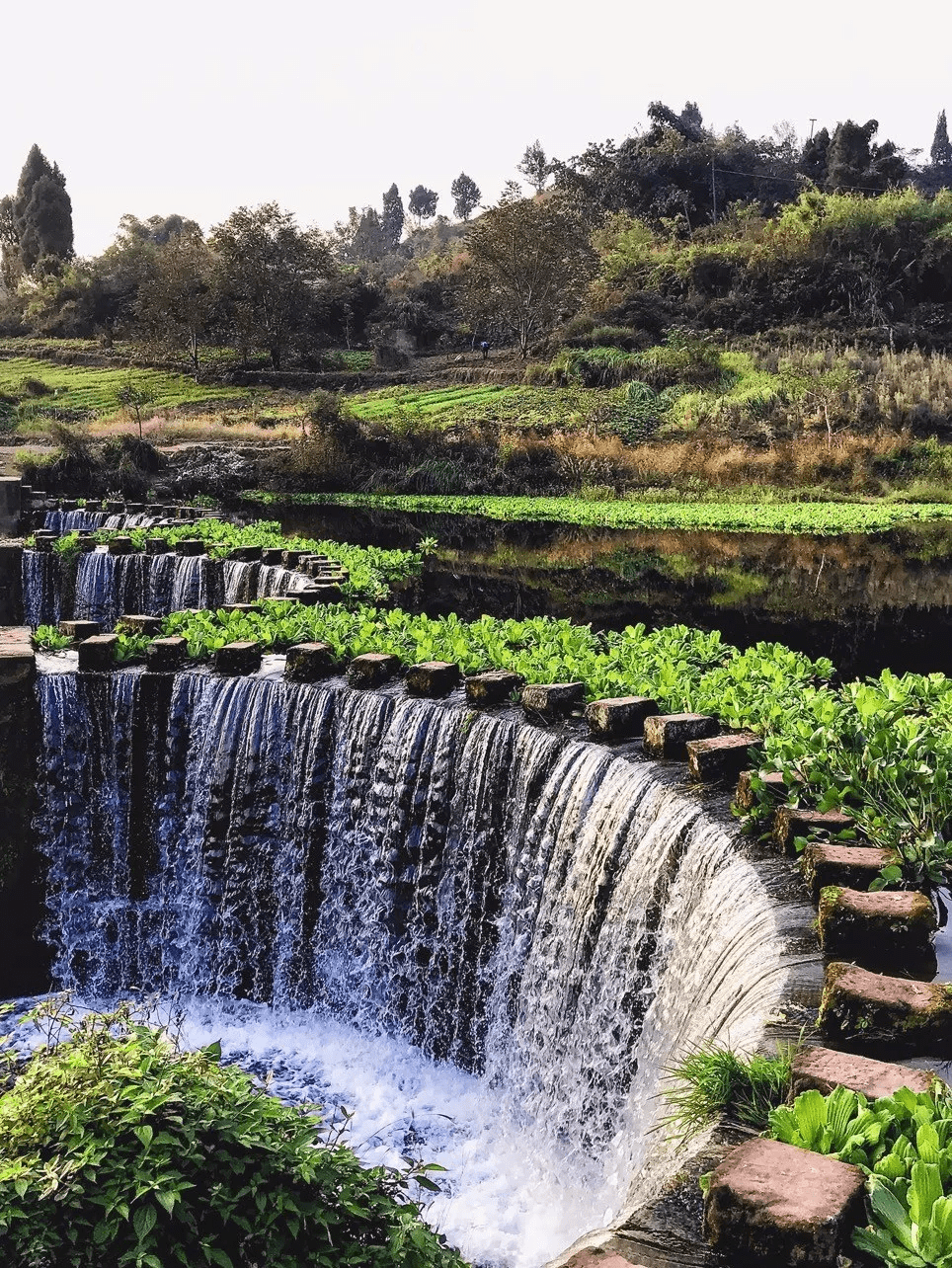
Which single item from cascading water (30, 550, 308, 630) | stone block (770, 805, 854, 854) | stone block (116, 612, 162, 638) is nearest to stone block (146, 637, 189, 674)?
stone block (116, 612, 162, 638)

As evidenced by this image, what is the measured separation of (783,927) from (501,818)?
2797mm

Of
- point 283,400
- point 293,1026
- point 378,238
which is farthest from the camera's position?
point 378,238

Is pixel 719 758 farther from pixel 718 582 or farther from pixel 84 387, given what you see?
pixel 84 387

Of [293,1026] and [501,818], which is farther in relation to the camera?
[293,1026]

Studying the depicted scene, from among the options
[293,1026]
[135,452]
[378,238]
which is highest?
[378,238]

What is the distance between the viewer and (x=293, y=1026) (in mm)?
7695

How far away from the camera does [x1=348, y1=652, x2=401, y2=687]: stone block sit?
7.86 metres

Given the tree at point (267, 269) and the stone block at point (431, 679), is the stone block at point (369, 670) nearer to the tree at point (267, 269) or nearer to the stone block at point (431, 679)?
the stone block at point (431, 679)

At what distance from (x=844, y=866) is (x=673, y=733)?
6.43ft

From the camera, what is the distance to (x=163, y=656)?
844 cm

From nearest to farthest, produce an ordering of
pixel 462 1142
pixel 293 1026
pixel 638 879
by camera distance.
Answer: pixel 638 879, pixel 462 1142, pixel 293 1026

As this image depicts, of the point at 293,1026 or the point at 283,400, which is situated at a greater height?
the point at 283,400

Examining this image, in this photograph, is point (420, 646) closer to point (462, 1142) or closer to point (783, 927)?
point (462, 1142)

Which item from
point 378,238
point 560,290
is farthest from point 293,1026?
point 378,238
